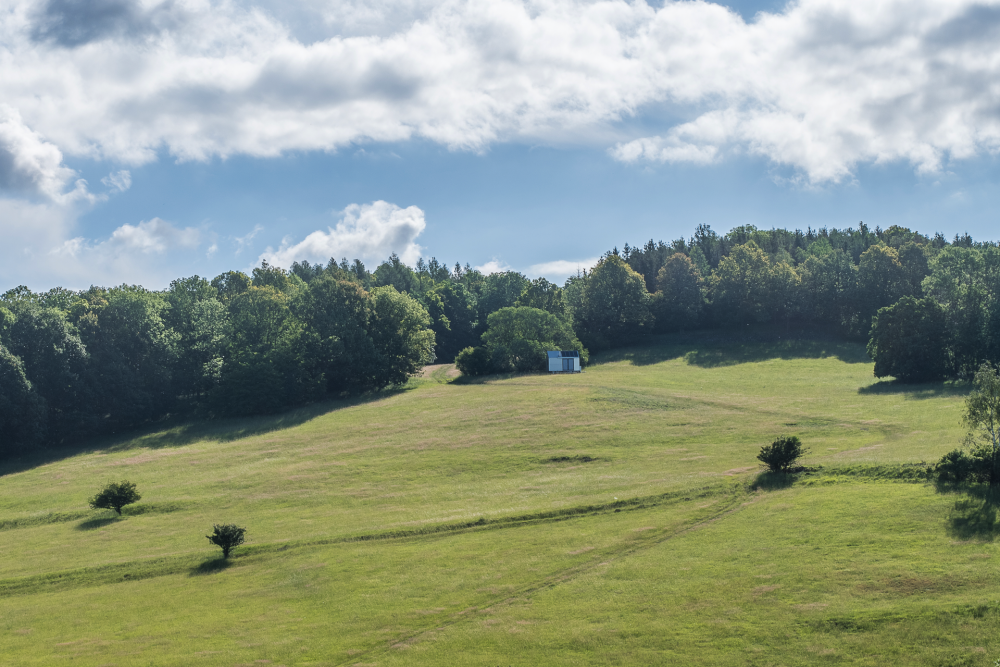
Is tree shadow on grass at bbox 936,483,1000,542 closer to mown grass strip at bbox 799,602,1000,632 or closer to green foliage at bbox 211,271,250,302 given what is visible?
mown grass strip at bbox 799,602,1000,632

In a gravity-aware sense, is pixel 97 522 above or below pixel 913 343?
below

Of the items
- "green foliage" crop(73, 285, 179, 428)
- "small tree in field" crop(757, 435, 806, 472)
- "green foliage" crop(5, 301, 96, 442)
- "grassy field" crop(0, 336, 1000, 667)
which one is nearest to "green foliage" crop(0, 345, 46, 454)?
"green foliage" crop(5, 301, 96, 442)

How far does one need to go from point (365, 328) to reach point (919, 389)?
3269 inches

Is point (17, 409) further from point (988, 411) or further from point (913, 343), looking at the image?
point (913, 343)

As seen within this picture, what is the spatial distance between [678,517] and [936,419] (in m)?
36.0

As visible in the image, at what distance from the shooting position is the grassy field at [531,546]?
26.5 m

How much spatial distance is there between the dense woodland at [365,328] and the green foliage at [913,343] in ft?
0.62

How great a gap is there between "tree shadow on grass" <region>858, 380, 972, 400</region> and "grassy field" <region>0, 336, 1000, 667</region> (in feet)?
4.52

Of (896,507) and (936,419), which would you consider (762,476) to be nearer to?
(896,507)

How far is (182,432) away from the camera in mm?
92562

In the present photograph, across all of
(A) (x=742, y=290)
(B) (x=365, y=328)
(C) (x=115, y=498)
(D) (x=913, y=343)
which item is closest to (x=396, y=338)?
(B) (x=365, y=328)

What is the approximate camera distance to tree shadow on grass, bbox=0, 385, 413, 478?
84.6 meters

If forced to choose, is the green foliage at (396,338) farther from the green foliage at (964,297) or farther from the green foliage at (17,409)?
the green foliage at (964,297)

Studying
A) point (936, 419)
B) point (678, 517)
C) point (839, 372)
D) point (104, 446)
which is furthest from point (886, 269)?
point (104, 446)
